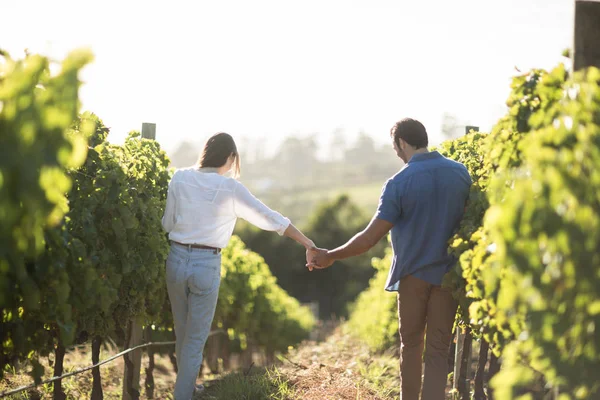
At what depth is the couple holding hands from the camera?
4.76m

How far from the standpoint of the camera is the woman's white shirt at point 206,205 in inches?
200

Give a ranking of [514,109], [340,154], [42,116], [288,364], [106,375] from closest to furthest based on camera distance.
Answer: [42,116] → [514,109] → [288,364] → [106,375] → [340,154]

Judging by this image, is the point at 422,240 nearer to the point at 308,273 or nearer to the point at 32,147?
the point at 32,147

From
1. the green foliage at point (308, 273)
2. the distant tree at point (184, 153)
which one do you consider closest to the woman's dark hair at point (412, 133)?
the green foliage at point (308, 273)

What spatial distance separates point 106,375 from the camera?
28.2ft

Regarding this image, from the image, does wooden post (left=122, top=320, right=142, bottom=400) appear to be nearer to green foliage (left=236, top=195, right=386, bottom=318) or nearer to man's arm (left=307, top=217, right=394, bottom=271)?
man's arm (left=307, top=217, right=394, bottom=271)

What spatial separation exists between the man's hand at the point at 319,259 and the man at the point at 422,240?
0.80 m

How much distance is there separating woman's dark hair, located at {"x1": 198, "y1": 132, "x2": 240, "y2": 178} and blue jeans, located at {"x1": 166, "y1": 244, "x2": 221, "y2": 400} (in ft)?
1.99

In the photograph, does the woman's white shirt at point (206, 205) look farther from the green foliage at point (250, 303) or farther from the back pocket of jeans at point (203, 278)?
the green foliage at point (250, 303)

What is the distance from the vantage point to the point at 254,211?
17.0 feet

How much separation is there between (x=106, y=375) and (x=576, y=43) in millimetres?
6845

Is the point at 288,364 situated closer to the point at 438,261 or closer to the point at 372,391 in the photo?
the point at 372,391

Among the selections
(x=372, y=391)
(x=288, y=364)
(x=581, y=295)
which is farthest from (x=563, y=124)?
(x=288, y=364)

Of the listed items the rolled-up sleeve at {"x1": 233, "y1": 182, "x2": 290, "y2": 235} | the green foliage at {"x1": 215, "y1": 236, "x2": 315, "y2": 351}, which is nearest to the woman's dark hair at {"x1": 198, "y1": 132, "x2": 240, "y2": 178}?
the rolled-up sleeve at {"x1": 233, "y1": 182, "x2": 290, "y2": 235}
